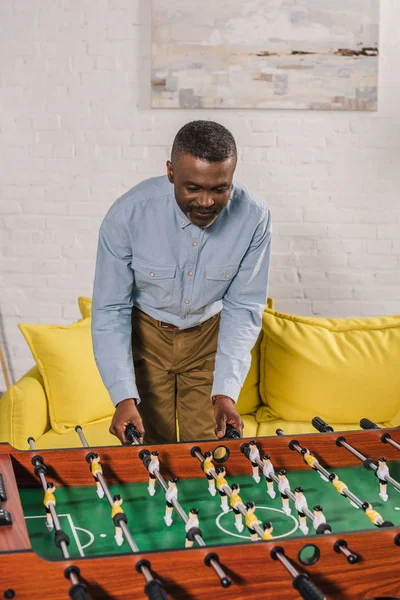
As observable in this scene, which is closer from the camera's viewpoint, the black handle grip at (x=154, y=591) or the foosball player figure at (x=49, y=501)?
the black handle grip at (x=154, y=591)

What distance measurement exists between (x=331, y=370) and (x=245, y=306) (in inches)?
39.7

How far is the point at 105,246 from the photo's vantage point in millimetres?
2393

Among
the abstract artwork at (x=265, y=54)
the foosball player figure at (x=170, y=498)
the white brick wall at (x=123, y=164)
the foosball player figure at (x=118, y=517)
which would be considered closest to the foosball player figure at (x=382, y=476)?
the foosball player figure at (x=170, y=498)

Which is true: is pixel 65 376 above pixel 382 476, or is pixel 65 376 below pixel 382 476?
below

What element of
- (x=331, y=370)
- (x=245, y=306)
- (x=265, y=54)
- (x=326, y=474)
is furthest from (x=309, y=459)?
(x=265, y=54)

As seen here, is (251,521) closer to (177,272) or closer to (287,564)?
(287,564)

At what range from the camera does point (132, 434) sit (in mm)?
2049

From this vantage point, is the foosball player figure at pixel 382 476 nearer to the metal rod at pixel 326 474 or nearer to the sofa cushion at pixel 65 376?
the metal rod at pixel 326 474

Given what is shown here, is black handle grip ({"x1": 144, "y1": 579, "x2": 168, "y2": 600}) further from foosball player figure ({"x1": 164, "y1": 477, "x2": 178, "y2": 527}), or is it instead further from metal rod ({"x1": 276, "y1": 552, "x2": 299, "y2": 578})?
foosball player figure ({"x1": 164, "y1": 477, "x2": 178, "y2": 527})

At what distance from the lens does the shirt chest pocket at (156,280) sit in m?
2.43

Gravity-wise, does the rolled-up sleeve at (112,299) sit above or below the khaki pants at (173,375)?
above

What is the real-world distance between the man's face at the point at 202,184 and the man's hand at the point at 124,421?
0.55m

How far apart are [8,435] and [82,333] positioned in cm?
56

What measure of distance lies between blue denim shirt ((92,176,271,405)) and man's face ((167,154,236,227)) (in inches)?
14.2
